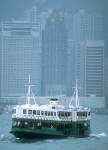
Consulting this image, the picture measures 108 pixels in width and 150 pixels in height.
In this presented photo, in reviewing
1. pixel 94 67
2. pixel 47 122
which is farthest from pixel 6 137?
pixel 94 67

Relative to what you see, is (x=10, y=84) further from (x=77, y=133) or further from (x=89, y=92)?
(x=77, y=133)

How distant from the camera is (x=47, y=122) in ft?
199

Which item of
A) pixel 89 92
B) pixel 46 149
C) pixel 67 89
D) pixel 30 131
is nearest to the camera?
pixel 46 149

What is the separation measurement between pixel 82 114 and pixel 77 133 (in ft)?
6.91

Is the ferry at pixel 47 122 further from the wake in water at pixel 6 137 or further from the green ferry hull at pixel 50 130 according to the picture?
the wake in water at pixel 6 137

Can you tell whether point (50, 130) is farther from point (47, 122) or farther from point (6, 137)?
point (6, 137)

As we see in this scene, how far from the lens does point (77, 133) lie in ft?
204

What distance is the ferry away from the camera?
60.4 m

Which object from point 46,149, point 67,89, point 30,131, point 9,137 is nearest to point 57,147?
point 46,149

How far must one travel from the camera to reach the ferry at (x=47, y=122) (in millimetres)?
60375

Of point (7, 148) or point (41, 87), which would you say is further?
point (41, 87)

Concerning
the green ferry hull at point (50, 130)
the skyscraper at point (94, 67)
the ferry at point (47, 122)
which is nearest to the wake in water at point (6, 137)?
the ferry at point (47, 122)

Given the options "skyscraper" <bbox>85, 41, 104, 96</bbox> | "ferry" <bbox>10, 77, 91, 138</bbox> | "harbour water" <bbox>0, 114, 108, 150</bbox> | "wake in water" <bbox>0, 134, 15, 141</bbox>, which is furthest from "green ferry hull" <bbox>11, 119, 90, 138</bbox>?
"skyscraper" <bbox>85, 41, 104, 96</bbox>

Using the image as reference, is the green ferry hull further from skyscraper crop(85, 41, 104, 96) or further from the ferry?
skyscraper crop(85, 41, 104, 96)
